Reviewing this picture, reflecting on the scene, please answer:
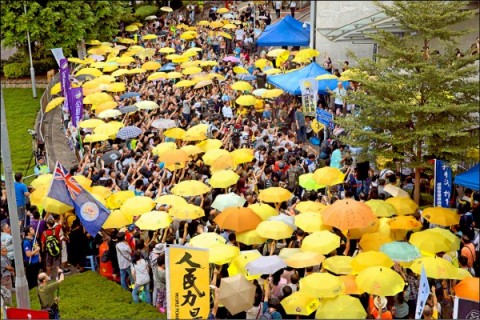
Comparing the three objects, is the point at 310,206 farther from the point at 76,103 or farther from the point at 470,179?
the point at 76,103

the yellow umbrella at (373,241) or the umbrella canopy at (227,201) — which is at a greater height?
the umbrella canopy at (227,201)

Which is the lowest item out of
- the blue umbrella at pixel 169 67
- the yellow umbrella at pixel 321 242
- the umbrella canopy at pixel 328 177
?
the yellow umbrella at pixel 321 242

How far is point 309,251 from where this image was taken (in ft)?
42.8

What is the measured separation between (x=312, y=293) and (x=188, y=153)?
7654 millimetres

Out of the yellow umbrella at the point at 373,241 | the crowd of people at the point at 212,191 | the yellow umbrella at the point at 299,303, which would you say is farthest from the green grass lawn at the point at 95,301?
the yellow umbrella at the point at 373,241

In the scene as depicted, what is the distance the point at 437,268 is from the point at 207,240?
4.13 m

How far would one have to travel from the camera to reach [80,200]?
585 inches

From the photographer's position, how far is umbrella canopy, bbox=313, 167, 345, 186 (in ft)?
53.2

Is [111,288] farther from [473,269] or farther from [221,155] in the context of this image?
[473,269]

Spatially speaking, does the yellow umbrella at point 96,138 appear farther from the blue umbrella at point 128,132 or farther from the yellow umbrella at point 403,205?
the yellow umbrella at point 403,205

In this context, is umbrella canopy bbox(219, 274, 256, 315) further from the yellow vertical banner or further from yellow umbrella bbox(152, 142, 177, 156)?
yellow umbrella bbox(152, 142, 177, 156)

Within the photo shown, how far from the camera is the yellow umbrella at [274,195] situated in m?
15.7

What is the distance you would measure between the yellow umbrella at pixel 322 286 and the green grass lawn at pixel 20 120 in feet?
50.1

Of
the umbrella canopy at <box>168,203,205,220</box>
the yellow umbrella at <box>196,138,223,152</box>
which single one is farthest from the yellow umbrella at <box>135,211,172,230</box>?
the yellow umbrella at <box>196,138,223,152</box>
